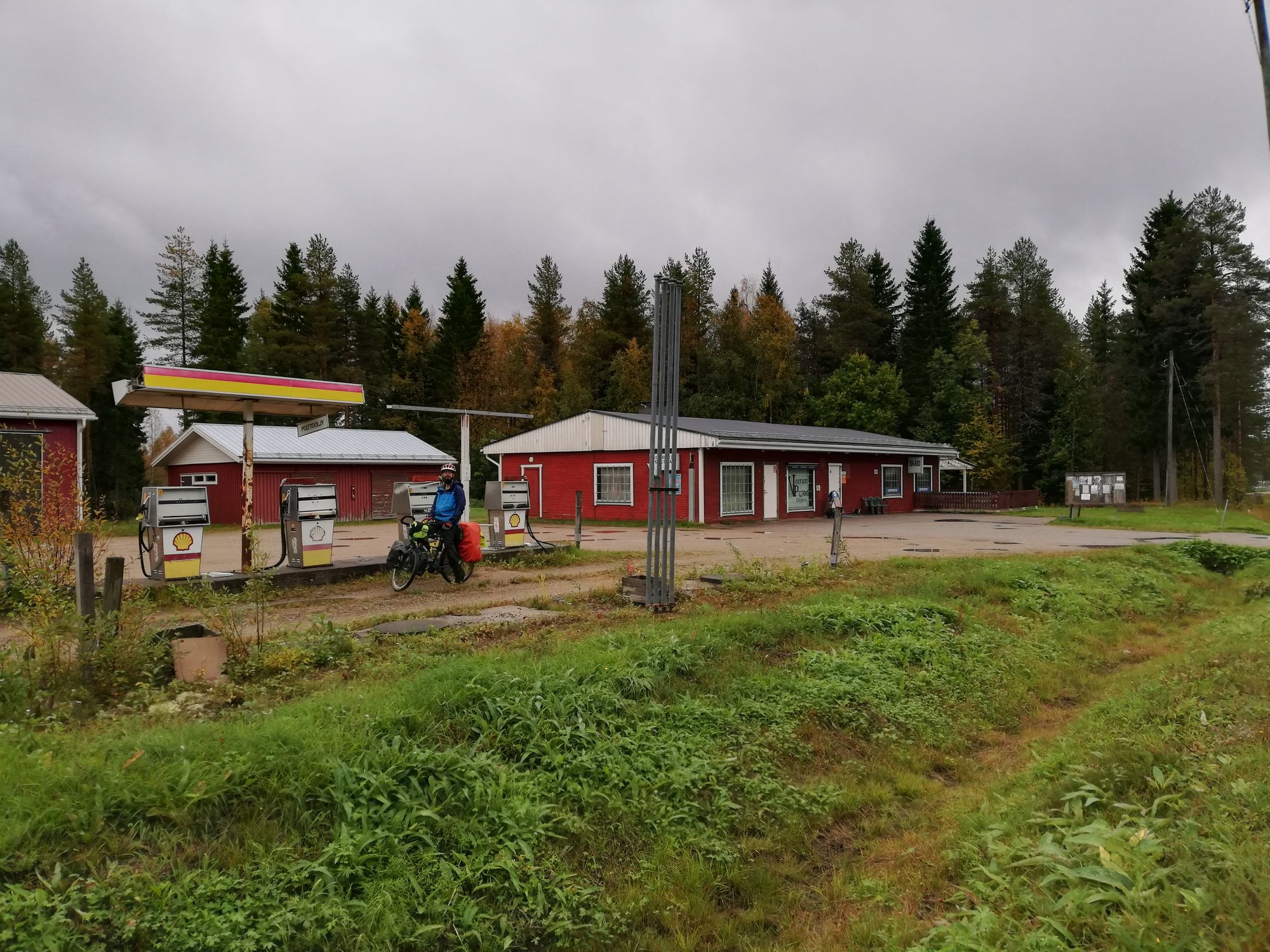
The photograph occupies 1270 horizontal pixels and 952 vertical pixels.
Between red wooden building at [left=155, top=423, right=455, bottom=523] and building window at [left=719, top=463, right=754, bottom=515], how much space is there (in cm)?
997

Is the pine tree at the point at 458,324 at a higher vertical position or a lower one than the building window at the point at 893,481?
higher

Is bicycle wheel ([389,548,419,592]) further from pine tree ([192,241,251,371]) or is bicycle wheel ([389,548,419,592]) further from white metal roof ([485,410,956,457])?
pine tree ([192,241,251,371])

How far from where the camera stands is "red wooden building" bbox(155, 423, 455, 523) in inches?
1076

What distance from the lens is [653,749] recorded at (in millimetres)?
4750

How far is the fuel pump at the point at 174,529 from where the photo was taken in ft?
32.2

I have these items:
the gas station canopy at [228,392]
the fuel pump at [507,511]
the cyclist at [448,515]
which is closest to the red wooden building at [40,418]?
the gas station canopy at [228,392]

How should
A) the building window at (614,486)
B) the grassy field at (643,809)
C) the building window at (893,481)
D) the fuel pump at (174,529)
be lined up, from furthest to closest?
1. the building window at (893,481)
2. the building window at (614,486)
3. the fuel pump at (174,529)
4. the grassy field at (643,809)

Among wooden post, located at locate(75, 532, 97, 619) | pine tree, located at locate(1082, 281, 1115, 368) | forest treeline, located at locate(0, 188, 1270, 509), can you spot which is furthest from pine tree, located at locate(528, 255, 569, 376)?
wooden post, located at locate(75, 532, 97, 619)

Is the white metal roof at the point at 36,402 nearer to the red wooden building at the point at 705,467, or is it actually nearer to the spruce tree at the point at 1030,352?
the red wooden building at the point at 705,467

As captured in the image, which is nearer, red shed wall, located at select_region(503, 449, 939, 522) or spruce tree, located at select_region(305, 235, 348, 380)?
red shed wall, located at select_region(503, 449, 939, 522)

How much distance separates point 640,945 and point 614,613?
4.55 metres

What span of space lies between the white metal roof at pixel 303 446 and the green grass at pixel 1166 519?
68.1ft

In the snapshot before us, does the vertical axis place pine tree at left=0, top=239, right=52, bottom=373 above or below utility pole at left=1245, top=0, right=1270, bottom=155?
above

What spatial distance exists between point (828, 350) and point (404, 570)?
4646cm
